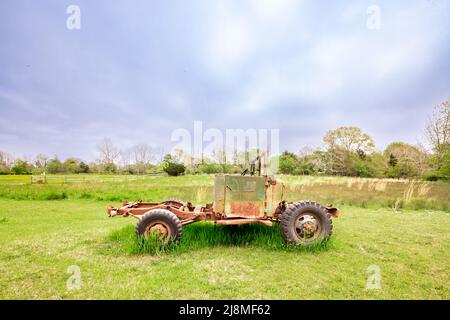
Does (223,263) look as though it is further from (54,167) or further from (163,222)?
(54,167)

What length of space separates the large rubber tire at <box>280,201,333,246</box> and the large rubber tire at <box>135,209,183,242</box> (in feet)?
6.75

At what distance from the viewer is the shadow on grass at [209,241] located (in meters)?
4.54

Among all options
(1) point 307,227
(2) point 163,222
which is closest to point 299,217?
(1) point 307,227

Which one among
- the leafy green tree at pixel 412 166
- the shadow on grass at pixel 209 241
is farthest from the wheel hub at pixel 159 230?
the leafy green tree at pixel 412 166

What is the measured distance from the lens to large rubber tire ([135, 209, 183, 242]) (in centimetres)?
458

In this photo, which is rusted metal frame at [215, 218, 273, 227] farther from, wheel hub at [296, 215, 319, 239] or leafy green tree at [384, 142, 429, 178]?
leafy green tree at [384, 142, 429, 178]

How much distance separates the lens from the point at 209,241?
5137 millimetres

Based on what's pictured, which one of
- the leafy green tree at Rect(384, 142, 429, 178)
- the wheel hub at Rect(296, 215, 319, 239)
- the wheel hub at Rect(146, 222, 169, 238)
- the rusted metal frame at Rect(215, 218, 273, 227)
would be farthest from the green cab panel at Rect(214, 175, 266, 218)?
the leafy green tree at Rect(384, 142, 429, 178)

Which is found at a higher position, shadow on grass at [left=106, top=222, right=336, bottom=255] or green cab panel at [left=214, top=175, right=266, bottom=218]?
green cab panel at [left=214, top=175, right=266, bottom=218]

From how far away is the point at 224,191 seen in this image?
493 centimetres
